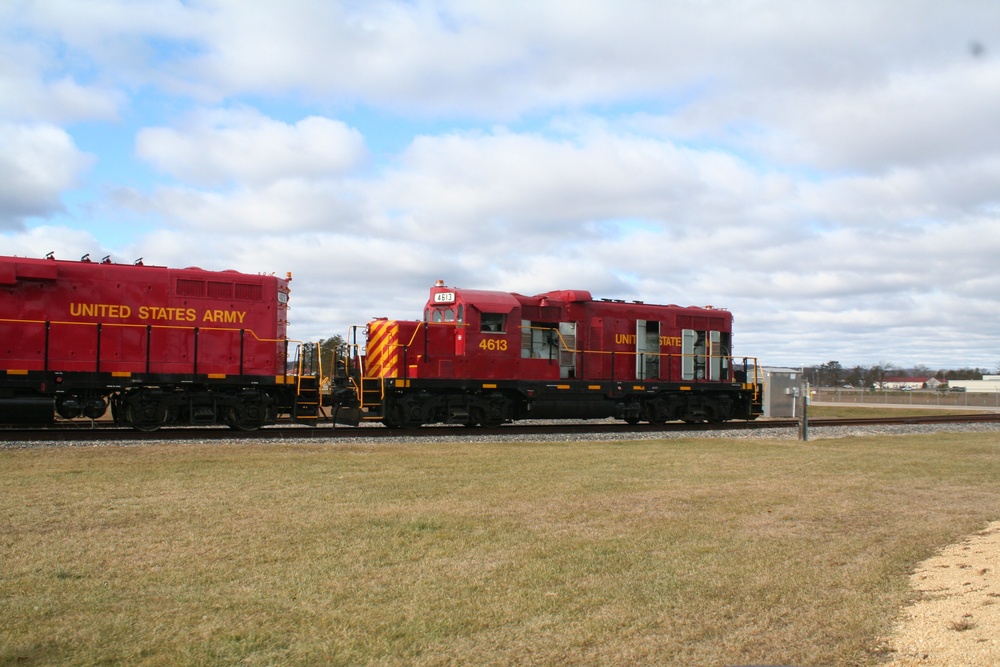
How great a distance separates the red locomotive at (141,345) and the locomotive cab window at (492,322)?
15.6 ft

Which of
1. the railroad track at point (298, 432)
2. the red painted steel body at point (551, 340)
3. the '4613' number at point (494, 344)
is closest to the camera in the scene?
the railroad track at point (298, 432)

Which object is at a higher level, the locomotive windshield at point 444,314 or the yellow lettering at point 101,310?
the locomotive windshield at point 444,314

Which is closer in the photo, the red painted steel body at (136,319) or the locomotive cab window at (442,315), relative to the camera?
the red painted steel body at (136,319)

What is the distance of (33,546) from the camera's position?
6.90m

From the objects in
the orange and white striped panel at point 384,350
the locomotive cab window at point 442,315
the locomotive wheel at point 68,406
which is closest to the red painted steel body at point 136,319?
the locomotive wheel at point 68,406

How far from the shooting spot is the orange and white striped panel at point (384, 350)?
19188 millimetres

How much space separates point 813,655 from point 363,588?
302cm

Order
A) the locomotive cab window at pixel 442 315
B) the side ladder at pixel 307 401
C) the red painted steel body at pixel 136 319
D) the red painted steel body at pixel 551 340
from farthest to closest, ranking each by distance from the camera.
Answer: the locomotive cab window at pixel 442 315 → the red painted steel body at pixel 551 340 → the side ladder at pixel 307 401 → the red painted steel body at pixel 136 319

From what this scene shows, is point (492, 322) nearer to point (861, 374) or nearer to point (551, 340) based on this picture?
point (551, 340)

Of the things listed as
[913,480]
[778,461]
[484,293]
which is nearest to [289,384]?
[484,293]

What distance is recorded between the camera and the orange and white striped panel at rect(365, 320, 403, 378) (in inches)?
755

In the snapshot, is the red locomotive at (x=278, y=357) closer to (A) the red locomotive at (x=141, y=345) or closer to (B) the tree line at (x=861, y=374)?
(A) the red locomotive at (x=141, y=345)

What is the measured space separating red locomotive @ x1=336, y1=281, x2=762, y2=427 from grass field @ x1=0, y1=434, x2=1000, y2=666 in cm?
712

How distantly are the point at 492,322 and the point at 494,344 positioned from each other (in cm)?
55
